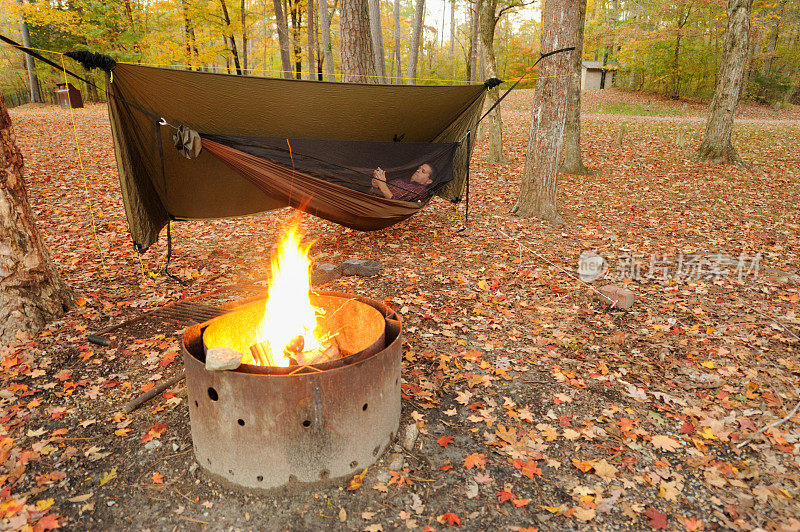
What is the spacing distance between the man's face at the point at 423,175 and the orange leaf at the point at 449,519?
9.15 ft

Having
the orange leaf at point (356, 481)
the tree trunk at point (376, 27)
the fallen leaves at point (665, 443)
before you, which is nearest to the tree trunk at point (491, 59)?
the tree trunk at point (376, 27)

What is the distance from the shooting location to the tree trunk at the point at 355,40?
15.9 feet

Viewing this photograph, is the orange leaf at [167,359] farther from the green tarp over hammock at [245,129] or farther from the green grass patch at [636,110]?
the green grass patch at [636,110]

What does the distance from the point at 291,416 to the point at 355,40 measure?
457 cm

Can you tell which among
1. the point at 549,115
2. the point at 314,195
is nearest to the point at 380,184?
the point at 314,195

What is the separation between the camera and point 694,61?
1556cm

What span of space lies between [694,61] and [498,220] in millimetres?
15839

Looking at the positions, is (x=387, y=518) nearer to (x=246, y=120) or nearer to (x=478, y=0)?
(x=246, y=120)

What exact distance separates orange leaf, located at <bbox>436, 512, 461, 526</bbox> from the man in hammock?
8.30 feet

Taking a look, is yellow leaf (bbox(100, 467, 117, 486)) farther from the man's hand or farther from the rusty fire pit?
the man's hand

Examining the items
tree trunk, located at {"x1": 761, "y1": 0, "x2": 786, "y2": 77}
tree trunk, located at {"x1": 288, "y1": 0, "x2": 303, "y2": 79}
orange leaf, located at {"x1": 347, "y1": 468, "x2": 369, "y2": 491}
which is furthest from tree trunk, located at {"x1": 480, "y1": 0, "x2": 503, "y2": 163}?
tree trunk, located at {"x1": 761, "y1": 0, "x2": 786, "y2": 77}

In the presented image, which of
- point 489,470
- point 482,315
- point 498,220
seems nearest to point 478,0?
point 498,220

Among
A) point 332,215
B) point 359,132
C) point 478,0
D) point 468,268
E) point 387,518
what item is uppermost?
point 478,0

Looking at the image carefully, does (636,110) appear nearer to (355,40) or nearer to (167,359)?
(355,40)
